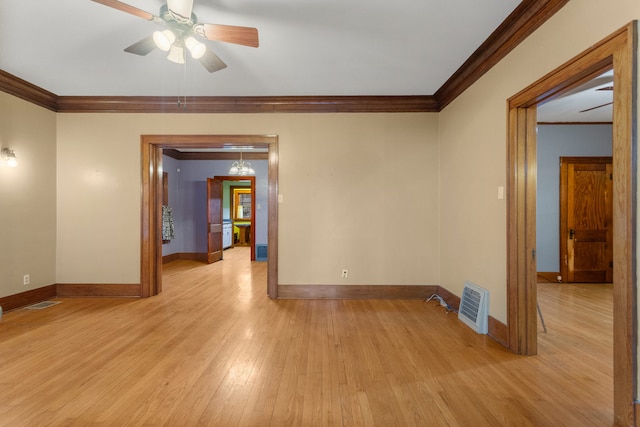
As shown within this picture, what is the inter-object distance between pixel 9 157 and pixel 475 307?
5556 mm

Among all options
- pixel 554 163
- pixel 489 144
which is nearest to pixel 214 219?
pixel 489 144

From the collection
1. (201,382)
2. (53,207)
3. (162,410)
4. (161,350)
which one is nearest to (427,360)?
(201,382)

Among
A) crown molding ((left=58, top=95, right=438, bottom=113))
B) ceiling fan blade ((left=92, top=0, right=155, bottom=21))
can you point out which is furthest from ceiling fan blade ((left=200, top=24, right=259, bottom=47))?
crown molding ((left=58, top=95, right=438, bottom=113))

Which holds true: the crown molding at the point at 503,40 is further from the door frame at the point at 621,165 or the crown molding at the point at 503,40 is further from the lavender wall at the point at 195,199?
the lavender wall at the point at 195,199

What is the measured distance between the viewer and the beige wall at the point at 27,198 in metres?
3.84

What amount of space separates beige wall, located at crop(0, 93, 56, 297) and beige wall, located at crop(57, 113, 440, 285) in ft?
0.50

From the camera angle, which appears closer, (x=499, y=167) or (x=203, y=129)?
(x=499, y=167)

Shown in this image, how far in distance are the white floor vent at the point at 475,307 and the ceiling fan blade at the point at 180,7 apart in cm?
352

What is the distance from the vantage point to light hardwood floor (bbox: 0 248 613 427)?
1941mm

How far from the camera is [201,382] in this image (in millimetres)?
2291

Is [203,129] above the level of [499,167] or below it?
above

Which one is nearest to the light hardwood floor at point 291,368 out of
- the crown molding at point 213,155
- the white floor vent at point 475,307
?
the white floor vent at point 475,307

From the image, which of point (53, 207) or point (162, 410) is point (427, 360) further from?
point (53, 207)

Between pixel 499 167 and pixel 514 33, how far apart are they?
1.13 m
